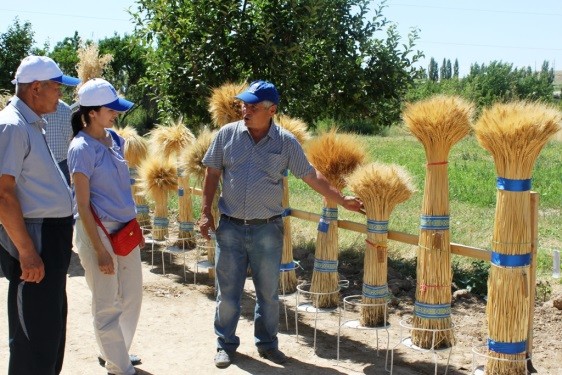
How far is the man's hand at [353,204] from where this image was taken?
4883mm

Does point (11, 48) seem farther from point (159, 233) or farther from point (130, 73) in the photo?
point (159, 233)

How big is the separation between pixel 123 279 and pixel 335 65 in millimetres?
4177

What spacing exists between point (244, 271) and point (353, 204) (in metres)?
0.87

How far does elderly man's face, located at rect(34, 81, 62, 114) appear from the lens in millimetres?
3791

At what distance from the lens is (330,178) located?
17.8 ft

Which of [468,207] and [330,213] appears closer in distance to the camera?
[330,213]

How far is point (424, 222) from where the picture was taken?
4715 mm

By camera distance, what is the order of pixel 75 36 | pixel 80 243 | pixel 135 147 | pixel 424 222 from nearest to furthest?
pixel 80 243, pixel 424 222, pixel 135 147, pixel 75 36

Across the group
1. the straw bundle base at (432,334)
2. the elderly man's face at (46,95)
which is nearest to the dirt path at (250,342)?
the straw bundle base at (432,334)

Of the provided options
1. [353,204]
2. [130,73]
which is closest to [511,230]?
[353,204]

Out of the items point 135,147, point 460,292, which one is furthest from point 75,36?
point 460,292

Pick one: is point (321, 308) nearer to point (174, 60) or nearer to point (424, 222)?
point (424, 222)

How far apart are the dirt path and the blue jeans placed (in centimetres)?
21

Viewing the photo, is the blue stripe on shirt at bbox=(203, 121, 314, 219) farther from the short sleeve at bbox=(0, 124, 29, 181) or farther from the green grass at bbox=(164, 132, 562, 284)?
the short sleeve at bbox=(0, 124, 29, 181)
